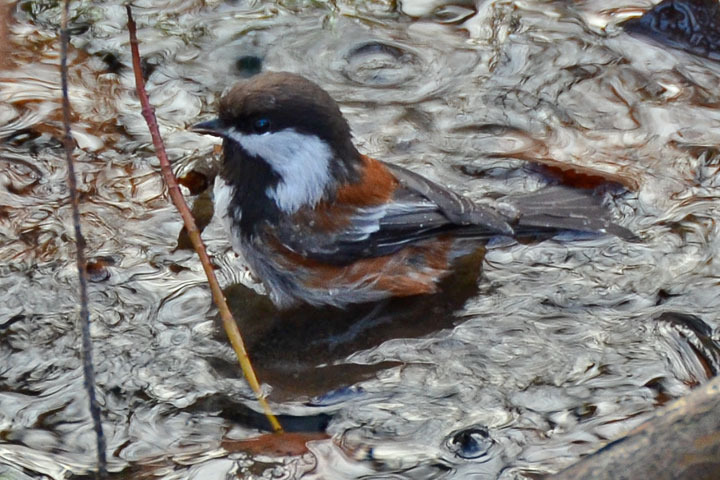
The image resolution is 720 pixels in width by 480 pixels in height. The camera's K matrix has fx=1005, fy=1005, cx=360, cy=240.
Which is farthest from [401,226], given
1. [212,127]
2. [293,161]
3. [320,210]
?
[212,127]

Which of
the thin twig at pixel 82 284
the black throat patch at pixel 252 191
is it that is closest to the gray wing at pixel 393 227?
the black throat patch at pixel 252 191

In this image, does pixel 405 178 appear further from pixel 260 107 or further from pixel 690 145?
pixel 690 145

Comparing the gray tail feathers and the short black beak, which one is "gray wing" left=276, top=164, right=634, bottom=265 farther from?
the short black beak

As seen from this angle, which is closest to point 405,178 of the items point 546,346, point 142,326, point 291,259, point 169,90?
point 291,259

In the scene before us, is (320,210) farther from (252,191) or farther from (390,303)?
(390,303)

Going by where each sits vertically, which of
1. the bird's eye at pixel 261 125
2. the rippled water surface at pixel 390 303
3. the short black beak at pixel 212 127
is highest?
the bird's eye at pixel 261 125

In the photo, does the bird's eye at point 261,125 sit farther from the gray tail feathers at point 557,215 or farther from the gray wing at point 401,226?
the gray tail feathers at point 557,215

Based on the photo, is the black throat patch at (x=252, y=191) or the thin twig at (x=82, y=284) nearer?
the thin twig at (x=82, y=284)
